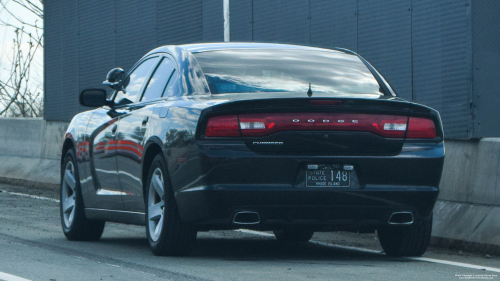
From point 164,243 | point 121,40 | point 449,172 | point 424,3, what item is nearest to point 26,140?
point 121,40

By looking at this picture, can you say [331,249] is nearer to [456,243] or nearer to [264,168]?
[456,243]

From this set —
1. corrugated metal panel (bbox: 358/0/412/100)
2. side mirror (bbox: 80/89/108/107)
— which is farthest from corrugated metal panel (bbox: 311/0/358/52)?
side mirror (bbox: 80/89/108/107)

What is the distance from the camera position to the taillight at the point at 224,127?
22.1 ft

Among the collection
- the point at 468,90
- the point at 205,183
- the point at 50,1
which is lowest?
the point at 205,183

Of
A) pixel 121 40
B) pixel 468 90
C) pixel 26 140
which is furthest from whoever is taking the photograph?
pixel 121 40

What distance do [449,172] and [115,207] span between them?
345 centimetres

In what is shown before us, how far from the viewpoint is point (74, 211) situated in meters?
9.19

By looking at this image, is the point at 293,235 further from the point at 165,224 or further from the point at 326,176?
the point at 326,176

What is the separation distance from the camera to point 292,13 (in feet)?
50.7

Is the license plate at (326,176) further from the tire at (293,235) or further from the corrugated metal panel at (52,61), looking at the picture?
the corrugated metal panel at (52,61)

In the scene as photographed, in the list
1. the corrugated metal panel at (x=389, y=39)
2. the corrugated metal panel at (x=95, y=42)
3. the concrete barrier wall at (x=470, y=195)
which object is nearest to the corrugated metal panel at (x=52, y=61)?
the corrugated metal panel at (x=95, y=42)

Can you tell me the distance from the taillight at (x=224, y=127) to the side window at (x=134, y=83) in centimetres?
182

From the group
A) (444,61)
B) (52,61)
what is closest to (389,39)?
(444,61)

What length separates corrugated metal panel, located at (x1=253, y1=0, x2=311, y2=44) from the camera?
15.1 m
